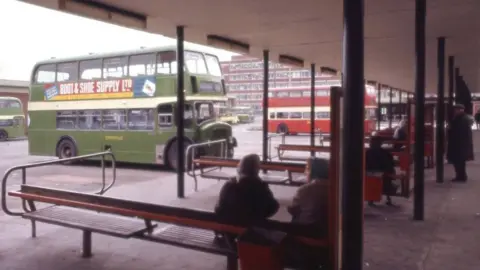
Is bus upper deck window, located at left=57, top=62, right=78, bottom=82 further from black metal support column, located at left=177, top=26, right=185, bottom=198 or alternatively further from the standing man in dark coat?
the standing man in dark coat

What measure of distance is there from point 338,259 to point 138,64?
36.1 ft

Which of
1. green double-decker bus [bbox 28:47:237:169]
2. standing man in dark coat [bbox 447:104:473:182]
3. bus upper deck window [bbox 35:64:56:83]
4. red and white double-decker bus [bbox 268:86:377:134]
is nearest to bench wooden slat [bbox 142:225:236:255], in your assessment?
standing man in dark coat [bbox 447:104:473:182]

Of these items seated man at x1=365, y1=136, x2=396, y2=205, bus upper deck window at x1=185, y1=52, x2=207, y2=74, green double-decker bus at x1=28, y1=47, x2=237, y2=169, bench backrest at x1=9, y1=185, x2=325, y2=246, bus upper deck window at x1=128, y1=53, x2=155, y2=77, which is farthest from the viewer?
bus upper deck window at x1=185, y1=52, x2=207, y2=74

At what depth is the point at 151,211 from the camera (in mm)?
4465

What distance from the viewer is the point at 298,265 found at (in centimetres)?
377

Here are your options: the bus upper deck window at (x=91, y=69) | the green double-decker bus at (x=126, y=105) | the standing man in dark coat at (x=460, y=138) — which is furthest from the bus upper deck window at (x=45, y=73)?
the standing man in dark coat at (x=460, y=138)

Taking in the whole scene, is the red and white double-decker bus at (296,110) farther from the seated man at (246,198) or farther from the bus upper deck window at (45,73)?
the seated man at (246,198)

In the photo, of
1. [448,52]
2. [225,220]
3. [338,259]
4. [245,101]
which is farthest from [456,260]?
[245,101]

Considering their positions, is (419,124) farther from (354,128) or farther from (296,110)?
(296,110)

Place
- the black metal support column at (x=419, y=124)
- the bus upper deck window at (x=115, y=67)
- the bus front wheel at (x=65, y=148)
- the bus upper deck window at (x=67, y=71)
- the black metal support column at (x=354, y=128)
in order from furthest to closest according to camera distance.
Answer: the bus front wheel at (x=65, y=148), the bus upper deck window at (x=67, y=71), the bus upper deck window at (x=115, y=67), the black metal support column at (x=419, y=124), the black metal support column at (x=354, y=128)

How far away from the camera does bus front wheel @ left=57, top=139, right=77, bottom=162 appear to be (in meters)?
14.8

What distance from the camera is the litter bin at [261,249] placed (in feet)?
11.4

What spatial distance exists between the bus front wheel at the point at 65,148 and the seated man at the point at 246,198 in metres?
11.7

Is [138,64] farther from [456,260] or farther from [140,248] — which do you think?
[456,260]
